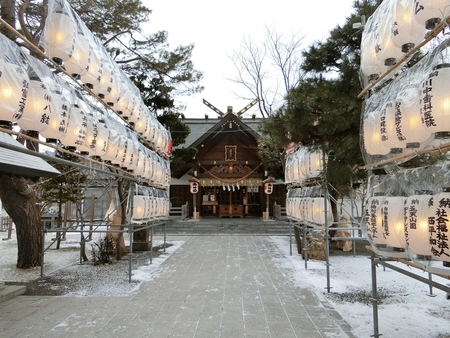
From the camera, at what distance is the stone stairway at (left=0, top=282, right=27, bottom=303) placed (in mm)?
6370

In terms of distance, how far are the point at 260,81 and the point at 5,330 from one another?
14260mm

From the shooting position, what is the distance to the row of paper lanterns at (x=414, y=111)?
2.74 metres

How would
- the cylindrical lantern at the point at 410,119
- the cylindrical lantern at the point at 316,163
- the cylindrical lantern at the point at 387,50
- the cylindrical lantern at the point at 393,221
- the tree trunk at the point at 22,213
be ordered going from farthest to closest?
the tree trunk at the point at 22,213
the cylindrical lantern at the point at 316,163
the cylindrical lantern at the point at 387,50
the cylindrical lantern at the point at 393,221
the cylindrical lantern at the point at 410,119

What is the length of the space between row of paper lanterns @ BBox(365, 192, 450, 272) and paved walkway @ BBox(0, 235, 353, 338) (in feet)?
6.28

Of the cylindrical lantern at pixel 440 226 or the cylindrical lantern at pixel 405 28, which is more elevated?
the cylindrical lantern at pixel 405 28

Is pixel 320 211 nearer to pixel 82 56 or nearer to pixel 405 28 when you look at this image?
pixel 405 28

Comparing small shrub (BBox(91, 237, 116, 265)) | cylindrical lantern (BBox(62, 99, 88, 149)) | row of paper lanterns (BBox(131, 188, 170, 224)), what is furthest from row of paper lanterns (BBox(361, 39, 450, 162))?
small shrub (BBox(91, 237, 116, 265))

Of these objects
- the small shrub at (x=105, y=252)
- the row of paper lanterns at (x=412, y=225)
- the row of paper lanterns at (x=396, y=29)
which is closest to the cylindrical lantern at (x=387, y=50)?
the row of paper lanterns at (x=396, y=29)

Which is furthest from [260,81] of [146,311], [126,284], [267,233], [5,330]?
[5,330]

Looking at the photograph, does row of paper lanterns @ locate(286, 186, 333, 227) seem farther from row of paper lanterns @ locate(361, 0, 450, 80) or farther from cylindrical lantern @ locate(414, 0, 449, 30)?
cylindrical lantern @ locate(414, 0, 449, 30)

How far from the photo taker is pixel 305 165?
8523mm

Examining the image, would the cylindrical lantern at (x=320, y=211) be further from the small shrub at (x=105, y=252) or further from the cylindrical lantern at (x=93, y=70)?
the small shrub at (x=105, y=252)

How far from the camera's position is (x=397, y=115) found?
333cm

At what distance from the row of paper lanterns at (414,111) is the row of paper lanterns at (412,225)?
590 millimetres
